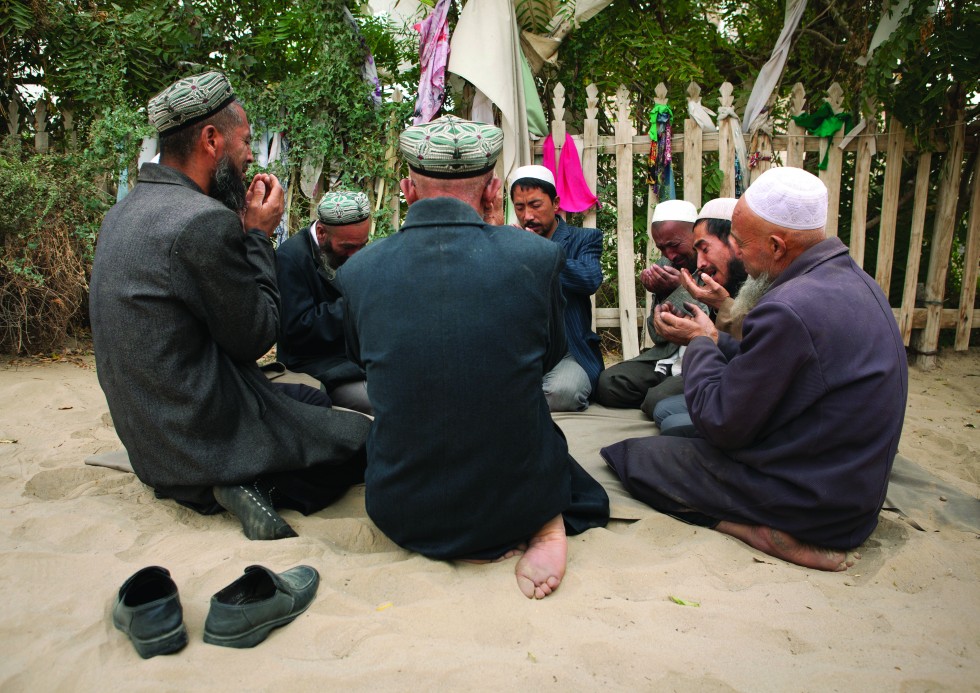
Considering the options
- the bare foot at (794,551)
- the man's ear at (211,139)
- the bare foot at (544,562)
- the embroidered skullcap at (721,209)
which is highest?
the man's ear at (211,139)

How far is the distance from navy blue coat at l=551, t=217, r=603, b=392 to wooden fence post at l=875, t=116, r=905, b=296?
8.66 ft

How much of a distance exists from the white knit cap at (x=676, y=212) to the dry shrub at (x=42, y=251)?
4.38m

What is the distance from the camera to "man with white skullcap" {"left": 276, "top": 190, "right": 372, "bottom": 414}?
13.5 feet

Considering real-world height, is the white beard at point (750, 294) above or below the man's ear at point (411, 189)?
below

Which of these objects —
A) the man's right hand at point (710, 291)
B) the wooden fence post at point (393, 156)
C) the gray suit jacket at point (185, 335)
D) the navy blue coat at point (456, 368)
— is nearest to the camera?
the navy blue coat at point (456, 368)

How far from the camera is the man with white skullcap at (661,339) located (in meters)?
4.26

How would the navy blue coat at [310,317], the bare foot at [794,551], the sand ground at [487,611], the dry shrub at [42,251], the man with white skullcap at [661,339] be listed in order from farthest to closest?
the dry shrub at [42,251] → the man with white skullcap at [661,339] → the navy blue coat at [310,317] → the bare foot at [794,551] → the sand ground at [487,611]

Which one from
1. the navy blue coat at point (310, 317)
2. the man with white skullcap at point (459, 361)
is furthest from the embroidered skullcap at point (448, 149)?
the navy blue coat at point (310, 317)

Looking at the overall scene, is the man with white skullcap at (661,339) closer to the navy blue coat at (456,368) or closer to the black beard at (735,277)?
the black beard at (735,277)

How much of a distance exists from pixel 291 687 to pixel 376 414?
0.88 metres

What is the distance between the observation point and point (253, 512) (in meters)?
2.64

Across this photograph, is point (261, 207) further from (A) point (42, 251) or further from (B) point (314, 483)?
(A) point (42, 251)

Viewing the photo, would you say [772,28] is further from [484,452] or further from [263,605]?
[263,605]

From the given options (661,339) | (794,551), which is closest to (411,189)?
(794,551)
